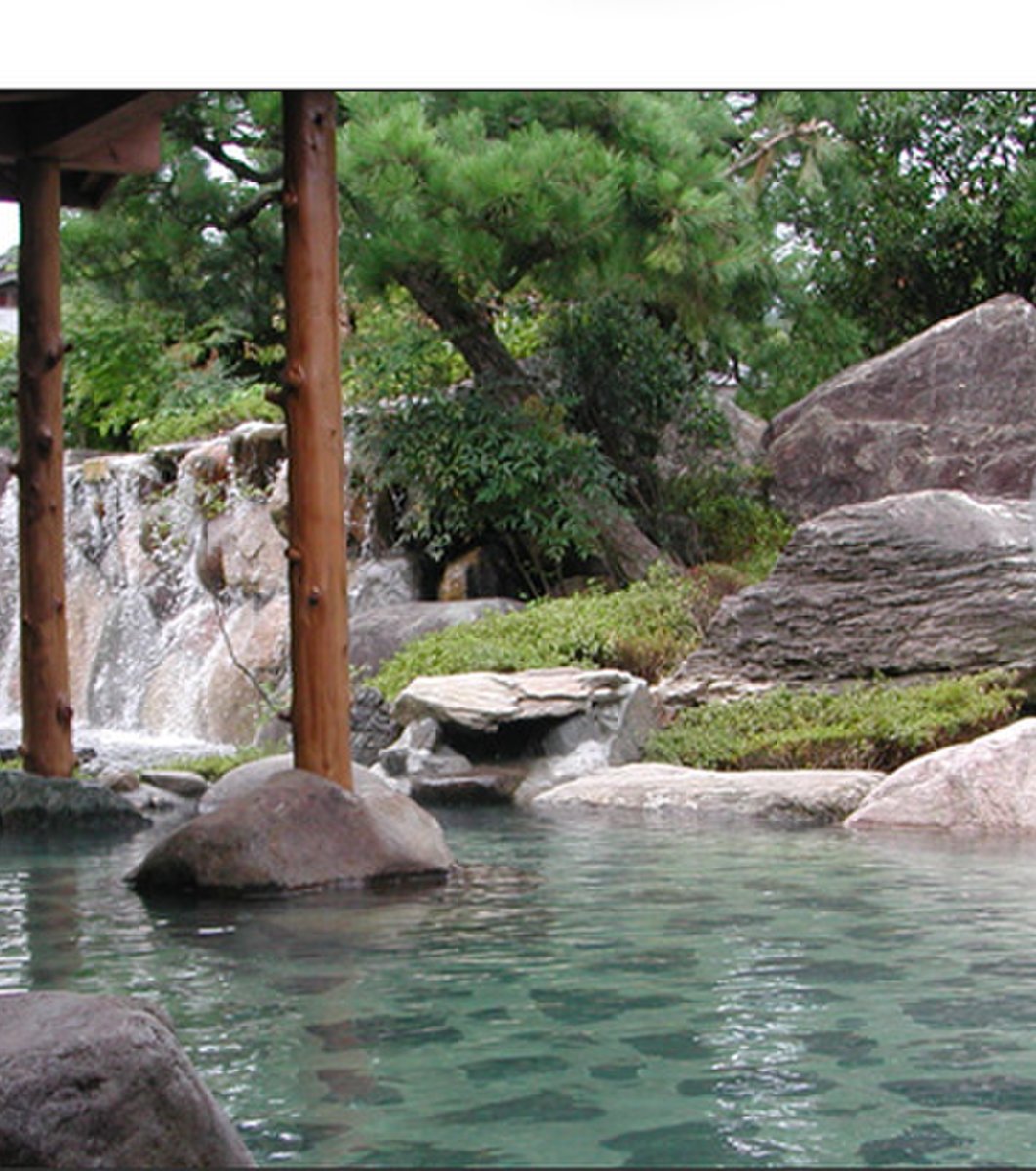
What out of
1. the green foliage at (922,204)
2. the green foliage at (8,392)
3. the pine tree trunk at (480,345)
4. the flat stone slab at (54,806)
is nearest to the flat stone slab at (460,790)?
the flat stone slab at (54,806)

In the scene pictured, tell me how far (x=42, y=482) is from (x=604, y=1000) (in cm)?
461

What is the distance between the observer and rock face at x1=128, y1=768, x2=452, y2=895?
6.27 meters

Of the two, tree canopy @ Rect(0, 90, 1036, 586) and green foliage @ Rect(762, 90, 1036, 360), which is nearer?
tree canopy @ Rect(0, 90, 1036, 586)

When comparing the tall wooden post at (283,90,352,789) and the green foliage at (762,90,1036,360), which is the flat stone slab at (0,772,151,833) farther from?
the green foliage at (762,90,1036,360)

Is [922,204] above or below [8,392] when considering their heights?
above

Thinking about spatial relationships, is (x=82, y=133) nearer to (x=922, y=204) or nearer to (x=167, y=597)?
(x=167, y=597)

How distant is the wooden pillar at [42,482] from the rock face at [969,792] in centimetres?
392

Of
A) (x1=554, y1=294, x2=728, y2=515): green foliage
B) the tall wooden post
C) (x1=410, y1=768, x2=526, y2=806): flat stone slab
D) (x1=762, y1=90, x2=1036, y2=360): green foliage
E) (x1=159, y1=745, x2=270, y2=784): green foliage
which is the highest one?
(x1=762, y1=90, x2=1036, y2=360): green foliage

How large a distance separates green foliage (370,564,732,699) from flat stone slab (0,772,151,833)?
11.7 feet

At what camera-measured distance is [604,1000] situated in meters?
4.38

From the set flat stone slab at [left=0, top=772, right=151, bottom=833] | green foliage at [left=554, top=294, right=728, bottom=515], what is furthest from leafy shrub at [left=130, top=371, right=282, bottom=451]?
flat stone slab at [left=0, top=772, right=151, bottom=833]

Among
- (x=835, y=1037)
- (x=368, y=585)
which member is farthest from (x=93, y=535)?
(x=835, y=1037)

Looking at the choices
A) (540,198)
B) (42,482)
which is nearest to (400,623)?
(540,198)

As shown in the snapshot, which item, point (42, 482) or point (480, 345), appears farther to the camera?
point (480, 345)
